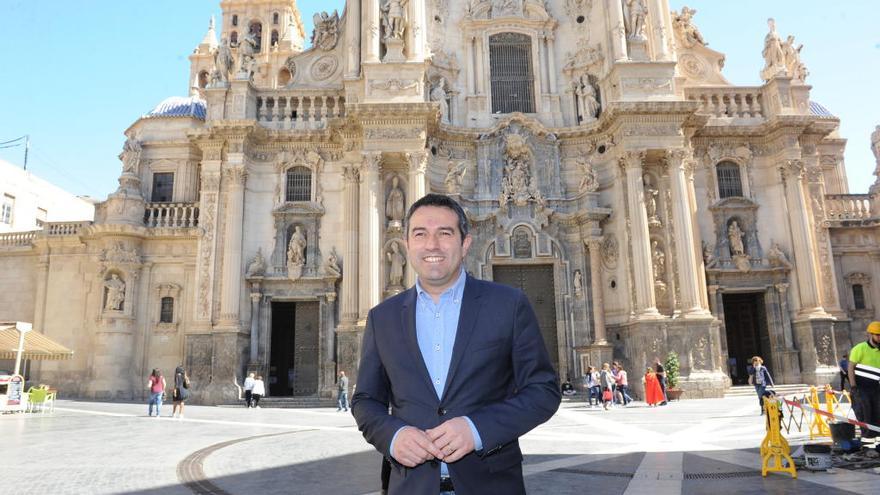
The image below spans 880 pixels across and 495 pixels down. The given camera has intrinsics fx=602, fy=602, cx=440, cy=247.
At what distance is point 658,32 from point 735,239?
30.3 ft

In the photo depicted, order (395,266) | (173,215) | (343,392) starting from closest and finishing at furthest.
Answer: (343,392), (395,266), (173,215)

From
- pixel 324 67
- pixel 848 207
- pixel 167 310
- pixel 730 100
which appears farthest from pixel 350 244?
pixel 848 207

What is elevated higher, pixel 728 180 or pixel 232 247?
pixel 728 180

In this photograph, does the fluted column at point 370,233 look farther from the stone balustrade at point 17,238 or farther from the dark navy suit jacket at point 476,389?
the dark navy suit jacket at point 476,389

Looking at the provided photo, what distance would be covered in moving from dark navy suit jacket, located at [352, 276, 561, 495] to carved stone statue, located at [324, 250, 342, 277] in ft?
68.9

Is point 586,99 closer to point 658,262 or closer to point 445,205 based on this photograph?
point 658,262

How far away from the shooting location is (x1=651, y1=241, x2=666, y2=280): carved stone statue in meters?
23.3

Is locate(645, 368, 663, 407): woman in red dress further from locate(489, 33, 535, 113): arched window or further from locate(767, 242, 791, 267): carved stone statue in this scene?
locate(489, 33, 535, 113): arched window

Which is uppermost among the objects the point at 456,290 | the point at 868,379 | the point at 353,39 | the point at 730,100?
the point at 353,39

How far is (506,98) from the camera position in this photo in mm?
27062

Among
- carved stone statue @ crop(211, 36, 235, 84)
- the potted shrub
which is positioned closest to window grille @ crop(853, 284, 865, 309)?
the potted shrub

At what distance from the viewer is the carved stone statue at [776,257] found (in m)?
24.2

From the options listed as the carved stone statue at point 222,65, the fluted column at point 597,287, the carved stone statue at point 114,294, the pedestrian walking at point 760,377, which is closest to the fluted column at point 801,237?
the fluted column at point 597,287

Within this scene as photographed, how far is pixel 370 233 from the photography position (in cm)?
2270
